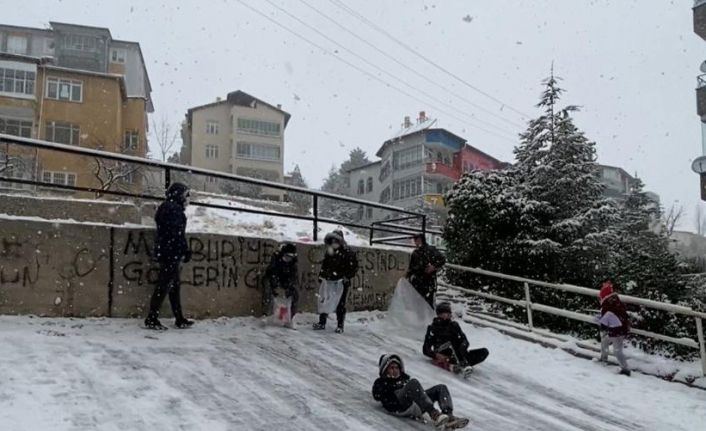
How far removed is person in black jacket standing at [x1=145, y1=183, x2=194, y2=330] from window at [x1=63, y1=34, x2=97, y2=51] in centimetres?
5685

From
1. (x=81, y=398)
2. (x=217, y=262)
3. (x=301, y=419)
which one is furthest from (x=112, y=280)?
(x=301, y=419)

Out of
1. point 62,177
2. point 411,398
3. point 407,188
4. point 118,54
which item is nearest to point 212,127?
point 118,54

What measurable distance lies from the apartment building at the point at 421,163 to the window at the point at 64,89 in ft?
83.0

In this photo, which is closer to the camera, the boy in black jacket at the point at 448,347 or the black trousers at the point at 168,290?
the black trousers at the point at 168,290

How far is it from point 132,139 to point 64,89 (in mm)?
5554

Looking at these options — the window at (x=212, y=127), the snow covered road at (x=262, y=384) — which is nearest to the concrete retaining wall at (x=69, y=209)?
the snow covered road at (x=262, y=384)

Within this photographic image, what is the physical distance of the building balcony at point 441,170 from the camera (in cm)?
5609

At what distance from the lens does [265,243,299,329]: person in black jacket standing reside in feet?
29.3

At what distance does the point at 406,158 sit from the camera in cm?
5975

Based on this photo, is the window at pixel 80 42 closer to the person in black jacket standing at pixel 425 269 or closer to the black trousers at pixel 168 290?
the person in black jacket standing at pixel 425 269

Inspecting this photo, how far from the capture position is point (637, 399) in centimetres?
788

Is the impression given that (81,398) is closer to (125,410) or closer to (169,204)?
(125,410)

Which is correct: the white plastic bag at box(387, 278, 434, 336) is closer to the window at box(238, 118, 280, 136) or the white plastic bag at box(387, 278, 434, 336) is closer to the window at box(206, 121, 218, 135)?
the window at box(238, 118, 280, 136)

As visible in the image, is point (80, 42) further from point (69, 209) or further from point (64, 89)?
point (69, 209)
